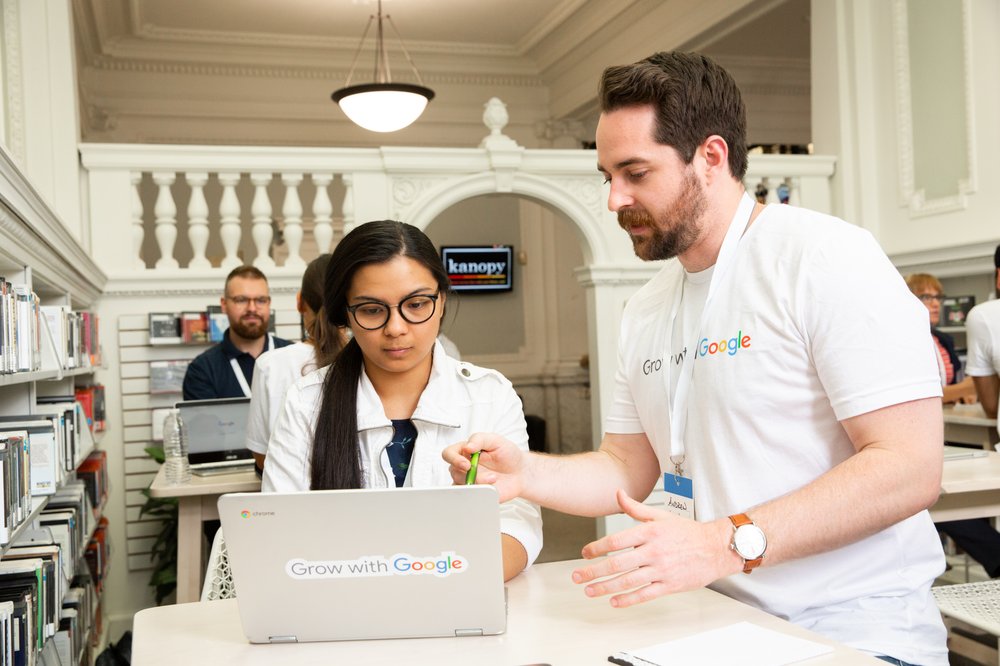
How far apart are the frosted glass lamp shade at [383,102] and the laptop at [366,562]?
549 centimetres

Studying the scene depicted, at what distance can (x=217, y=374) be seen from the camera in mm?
4645

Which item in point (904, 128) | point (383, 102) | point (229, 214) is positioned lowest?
point (229, 214)

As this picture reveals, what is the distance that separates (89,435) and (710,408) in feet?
10.0

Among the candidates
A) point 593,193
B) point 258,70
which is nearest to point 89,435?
point 593,193

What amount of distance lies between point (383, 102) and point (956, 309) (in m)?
3.96

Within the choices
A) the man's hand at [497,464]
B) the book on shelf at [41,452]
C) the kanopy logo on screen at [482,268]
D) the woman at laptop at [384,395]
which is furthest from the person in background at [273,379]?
the kanopy logo on screen at [482,268]

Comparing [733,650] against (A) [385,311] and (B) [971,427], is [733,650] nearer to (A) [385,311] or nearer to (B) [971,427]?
(A) [385,311]

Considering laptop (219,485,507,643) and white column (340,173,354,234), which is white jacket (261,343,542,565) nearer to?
laptop (219,485,507,643)

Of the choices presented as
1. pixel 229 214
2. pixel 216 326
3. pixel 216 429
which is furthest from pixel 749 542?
pixel 229 214

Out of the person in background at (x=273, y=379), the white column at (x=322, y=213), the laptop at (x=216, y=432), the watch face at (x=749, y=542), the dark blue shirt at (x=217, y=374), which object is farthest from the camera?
the white column at (x=322, y=213)

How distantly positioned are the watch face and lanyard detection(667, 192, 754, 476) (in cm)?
31

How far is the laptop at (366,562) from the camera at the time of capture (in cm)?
129

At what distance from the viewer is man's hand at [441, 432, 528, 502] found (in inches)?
62.1

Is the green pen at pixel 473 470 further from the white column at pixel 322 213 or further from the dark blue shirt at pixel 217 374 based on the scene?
the white column at pixel 322 213
